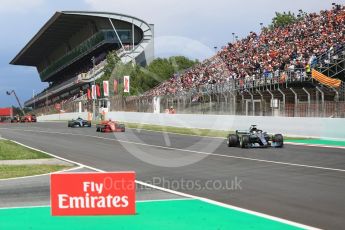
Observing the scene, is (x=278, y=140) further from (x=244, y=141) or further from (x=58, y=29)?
(x=58, y=29)

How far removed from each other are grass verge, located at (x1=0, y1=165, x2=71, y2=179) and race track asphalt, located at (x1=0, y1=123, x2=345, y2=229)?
3.95 feet

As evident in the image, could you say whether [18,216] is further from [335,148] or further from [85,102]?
[85,102]

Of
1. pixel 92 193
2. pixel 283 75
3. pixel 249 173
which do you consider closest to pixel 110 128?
pixel 283 75

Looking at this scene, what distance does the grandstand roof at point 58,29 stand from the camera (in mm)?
78250

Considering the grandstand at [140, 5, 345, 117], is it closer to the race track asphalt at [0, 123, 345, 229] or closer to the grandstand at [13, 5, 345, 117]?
the grandstand at [13, 5, 345, 117]

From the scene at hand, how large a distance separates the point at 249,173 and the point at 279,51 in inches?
915

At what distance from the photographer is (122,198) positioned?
24.6 ft

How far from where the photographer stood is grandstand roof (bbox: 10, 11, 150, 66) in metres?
78.2

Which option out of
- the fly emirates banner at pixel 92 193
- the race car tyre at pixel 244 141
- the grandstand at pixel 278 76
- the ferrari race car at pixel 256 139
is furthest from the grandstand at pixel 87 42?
the fly emirates banner at pixel 92 193

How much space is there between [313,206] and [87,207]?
3384mm

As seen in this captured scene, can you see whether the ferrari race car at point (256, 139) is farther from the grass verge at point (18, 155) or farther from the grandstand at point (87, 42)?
the grandstand at point (87, 42)

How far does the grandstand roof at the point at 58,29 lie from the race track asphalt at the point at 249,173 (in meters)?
59.4

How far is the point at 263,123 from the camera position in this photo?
1109 inches

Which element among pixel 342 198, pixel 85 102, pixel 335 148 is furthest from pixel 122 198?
pixel 85 102
